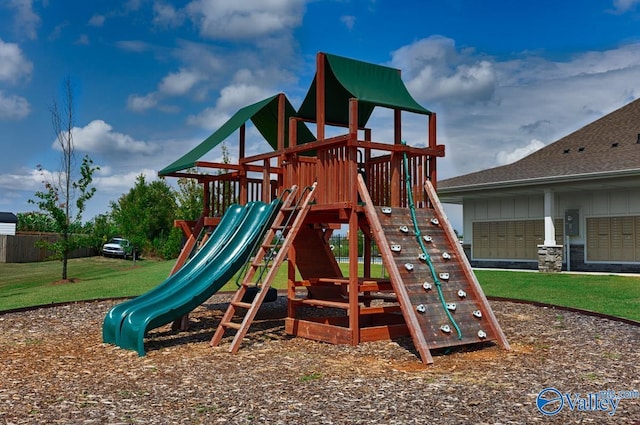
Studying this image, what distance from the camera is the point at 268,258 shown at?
7855 millimetres

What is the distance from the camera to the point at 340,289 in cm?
1062

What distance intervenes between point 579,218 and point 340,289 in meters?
12.4

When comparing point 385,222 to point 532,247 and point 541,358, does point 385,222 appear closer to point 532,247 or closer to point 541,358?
point 541,358

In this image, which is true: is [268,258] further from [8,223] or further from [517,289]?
[8,223]

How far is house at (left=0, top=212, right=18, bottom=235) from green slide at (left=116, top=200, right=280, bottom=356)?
150 feet

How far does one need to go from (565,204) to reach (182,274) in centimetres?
1579

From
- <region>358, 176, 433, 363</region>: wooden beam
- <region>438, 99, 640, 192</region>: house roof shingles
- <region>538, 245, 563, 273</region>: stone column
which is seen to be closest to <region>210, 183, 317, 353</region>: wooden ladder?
<region>358, 176, 433, 363</region>: wooden beam

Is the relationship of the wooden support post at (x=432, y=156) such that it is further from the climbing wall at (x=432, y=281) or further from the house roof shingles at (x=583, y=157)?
the house roof shingles at (x=583, y=157)

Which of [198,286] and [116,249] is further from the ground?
[116,249]

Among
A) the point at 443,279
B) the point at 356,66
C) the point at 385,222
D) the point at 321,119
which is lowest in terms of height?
the point at 443,279

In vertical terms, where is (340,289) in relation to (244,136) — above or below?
below

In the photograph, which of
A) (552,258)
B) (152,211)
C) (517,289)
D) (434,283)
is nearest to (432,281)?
(434,283)

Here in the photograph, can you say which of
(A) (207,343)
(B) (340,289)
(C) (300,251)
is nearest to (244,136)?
(C) (300,251)

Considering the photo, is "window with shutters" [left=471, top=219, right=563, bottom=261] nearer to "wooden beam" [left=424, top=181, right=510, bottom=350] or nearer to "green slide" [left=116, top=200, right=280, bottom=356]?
"wooden beam" [left=424, top=181, right=510, bottom=350]
